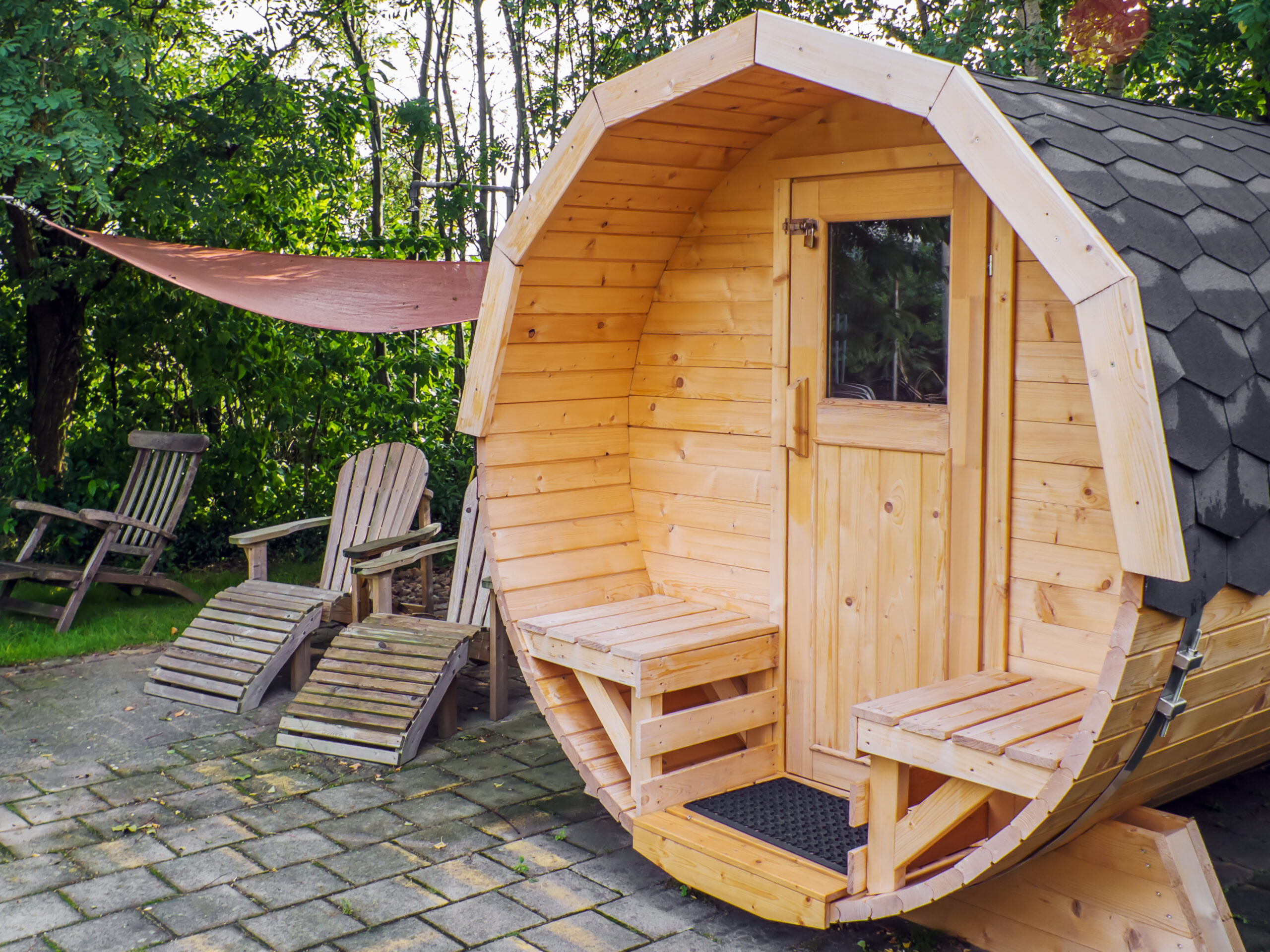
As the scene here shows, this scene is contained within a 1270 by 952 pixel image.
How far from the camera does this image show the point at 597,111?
11.9 feet

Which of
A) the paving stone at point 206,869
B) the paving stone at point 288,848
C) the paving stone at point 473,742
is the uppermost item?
the paving stone at point 206,869

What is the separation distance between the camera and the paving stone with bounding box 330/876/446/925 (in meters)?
3.56

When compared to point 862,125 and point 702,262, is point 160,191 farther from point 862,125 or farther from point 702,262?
point 862,125

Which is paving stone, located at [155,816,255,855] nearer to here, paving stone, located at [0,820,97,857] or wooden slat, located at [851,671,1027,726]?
paving stone, located at [0,820,97,857]

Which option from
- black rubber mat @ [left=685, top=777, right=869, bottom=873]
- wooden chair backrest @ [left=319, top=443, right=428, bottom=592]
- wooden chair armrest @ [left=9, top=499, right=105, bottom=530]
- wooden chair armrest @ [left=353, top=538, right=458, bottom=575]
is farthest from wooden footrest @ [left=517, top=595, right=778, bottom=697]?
wooden chair armrest @ [left=9, top=499, right=105, bottom=530]

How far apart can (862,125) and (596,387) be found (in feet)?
4.54

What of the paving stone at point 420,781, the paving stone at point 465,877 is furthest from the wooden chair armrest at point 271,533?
the paving stone at point 465,877

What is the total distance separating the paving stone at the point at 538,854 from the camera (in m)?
3.91

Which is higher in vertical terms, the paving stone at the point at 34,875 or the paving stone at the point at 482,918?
Answer: the paving stone at the point at 34,875

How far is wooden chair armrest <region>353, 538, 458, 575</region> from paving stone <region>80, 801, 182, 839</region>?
4.92 feet

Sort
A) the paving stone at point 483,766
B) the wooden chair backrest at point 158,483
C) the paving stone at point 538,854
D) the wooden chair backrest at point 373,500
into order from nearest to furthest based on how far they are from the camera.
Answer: the paving stone at point 538,854, the paving stone at point 483,766, the wooden chair backrest at point 373,500, the wooden chair backrest at point 158,483

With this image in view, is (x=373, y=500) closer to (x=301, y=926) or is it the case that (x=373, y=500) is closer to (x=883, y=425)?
(x=301, y=926)

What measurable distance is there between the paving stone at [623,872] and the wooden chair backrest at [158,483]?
4.50 meters

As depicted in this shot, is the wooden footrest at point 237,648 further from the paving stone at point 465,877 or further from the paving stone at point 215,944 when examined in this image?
the paving stone at point 215,944
